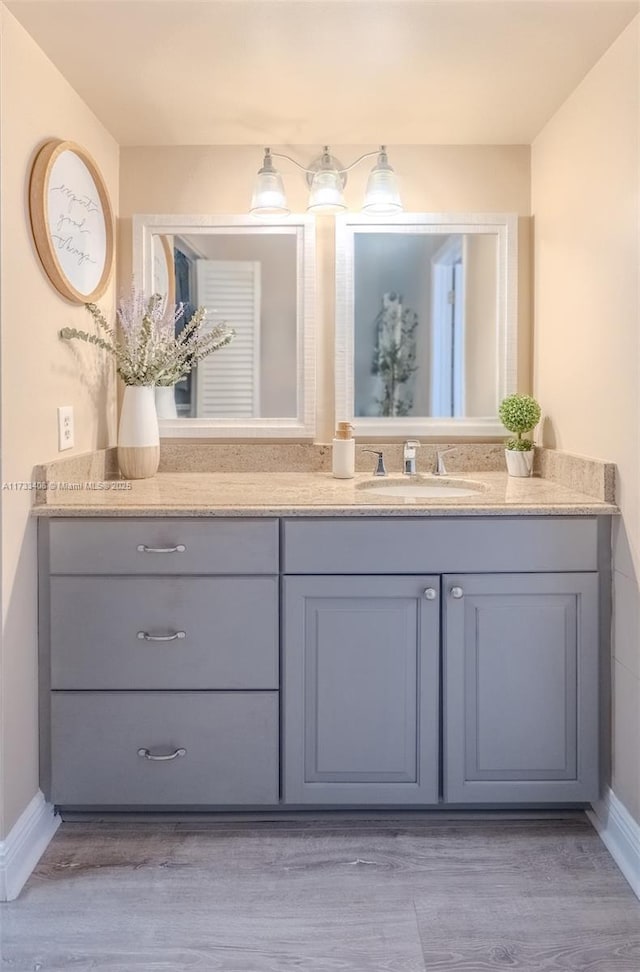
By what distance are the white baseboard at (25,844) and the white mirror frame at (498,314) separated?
4.63 feet

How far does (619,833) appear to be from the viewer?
1.81 meters

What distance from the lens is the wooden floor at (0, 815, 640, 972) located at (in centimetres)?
150

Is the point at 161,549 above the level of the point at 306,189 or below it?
below

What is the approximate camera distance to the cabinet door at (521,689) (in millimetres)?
1883

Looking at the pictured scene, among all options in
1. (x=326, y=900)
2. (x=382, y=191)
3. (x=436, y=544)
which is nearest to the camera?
(x=326, y=900)

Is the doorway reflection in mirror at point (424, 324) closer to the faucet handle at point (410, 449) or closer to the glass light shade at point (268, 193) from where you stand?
the faucet handle at point (410, 449)

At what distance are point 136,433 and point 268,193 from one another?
84cm

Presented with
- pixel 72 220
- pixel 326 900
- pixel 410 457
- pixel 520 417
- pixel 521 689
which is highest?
pixel 72 220

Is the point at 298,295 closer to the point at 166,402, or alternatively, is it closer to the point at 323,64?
the point at 166,402

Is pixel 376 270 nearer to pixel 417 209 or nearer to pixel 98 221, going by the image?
pixel 417 209

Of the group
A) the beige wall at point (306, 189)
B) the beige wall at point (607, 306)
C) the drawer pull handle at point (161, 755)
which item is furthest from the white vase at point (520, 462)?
the drawer pull handle at point (161, 755)

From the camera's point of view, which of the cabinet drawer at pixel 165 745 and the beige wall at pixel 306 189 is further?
the beige wall at pixel 306 189

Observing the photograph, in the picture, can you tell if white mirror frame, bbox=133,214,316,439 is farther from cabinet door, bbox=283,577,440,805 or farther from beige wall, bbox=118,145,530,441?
cabinet door, bbox=283,577,440,805

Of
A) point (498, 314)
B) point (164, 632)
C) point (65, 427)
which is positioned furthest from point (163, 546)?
point (498, 314)
